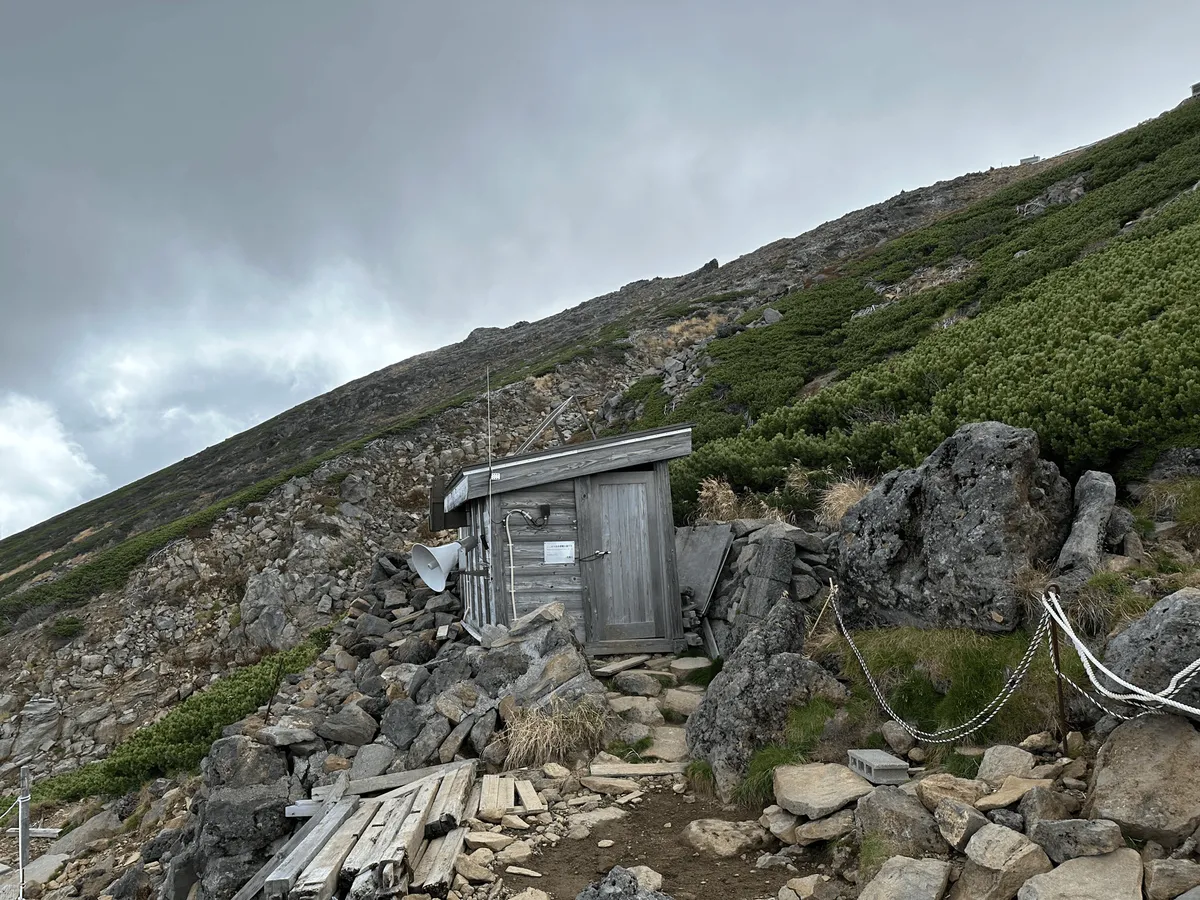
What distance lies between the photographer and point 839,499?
11.9m

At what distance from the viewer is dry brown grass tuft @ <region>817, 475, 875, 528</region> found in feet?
38.5

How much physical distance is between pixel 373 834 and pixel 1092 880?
5405 mm

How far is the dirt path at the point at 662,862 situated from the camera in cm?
556

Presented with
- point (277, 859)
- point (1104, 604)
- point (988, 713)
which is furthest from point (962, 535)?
point (277, 859)

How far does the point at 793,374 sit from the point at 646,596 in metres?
12.7

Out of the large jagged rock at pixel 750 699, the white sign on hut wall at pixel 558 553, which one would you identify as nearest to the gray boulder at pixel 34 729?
the white sign on hut wall at pixel 558 553

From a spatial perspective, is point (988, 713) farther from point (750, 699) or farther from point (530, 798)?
point (530, 798)

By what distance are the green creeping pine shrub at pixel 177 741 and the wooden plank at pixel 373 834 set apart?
24.5 feet

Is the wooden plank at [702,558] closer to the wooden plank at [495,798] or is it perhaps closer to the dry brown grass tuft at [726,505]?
the dry brown grass tuft at [726,505]

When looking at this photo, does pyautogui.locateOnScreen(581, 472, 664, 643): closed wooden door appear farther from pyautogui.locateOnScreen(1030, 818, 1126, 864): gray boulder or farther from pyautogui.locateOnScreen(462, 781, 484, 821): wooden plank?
pyautogui.locateOnScreen(1030, 818, 1126, 864): gray boulder

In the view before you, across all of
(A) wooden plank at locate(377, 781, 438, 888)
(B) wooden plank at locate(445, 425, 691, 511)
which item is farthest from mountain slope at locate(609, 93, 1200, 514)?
(A) wooden plank at locate(377, 781, 438, 888)

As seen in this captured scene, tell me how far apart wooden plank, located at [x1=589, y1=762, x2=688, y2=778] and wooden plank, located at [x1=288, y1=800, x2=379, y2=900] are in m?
2.27

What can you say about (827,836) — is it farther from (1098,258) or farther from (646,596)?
(1098,258)

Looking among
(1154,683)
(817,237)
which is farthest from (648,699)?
(817,237)
